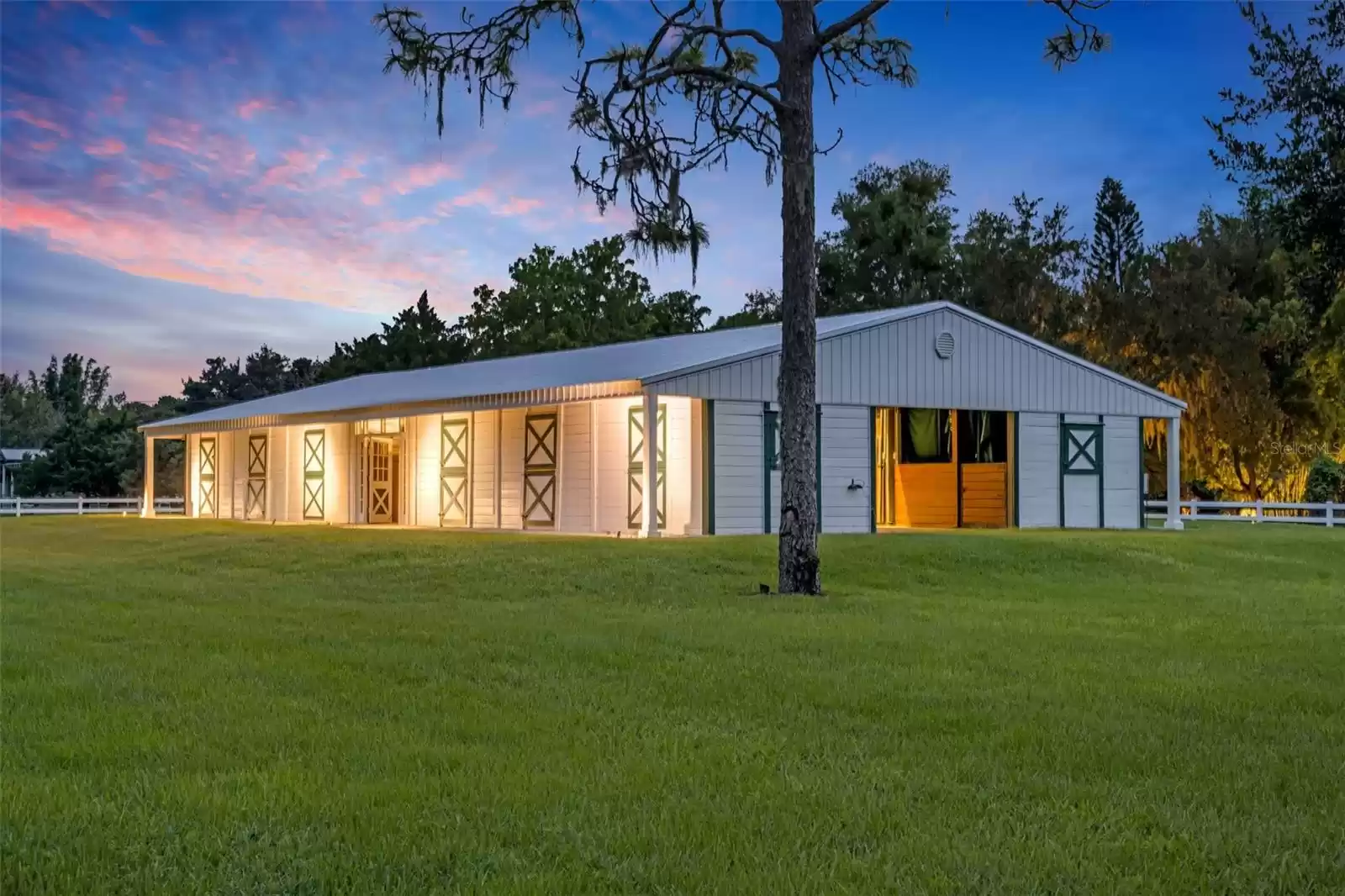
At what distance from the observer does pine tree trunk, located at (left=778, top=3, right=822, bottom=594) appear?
12953 mm

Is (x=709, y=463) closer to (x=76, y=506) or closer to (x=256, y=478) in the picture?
(x=256, y=478)

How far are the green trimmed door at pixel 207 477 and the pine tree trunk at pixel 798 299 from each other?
22773 millimetres

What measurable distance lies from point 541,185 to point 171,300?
6857mm

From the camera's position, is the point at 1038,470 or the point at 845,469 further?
the point at 1038,470

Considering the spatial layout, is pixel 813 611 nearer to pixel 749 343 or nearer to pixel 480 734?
pixel 480 734

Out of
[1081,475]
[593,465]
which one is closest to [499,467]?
[593,465]

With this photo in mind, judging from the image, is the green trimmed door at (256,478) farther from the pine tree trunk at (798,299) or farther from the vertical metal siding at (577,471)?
the pine tree trunk at (798,299)

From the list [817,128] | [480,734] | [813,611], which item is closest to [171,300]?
[817,128]

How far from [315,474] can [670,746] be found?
78.3 feet

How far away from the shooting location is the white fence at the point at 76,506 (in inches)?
1492

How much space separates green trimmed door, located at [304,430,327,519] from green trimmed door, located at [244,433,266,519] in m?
2.05

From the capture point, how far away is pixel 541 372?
24969 mm

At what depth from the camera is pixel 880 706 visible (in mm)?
6344

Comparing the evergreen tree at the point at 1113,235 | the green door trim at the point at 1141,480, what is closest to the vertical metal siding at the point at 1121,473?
the green door trim at the point at 1141,480
